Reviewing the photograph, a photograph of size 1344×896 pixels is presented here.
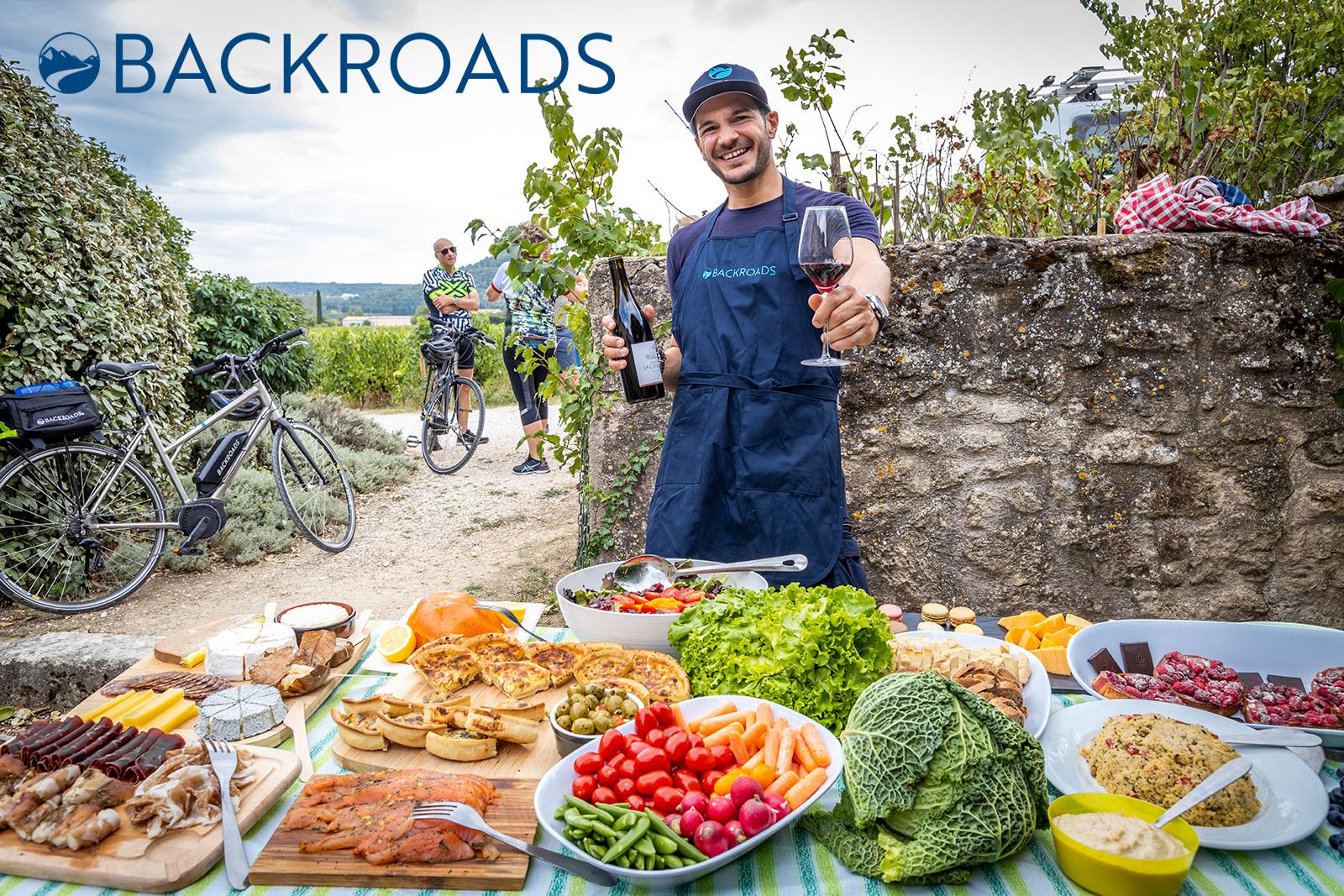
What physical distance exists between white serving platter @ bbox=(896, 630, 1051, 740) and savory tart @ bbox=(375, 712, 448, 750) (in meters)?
1.04

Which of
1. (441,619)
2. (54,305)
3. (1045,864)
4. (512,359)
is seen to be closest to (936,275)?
(441,619)

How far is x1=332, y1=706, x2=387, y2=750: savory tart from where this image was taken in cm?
168

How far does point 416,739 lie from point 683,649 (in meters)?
0.56

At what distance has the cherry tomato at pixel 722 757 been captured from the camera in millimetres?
1427

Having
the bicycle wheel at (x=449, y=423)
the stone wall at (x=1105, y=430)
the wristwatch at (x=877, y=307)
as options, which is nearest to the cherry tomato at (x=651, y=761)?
the wristwatch at (x=877, y=307)

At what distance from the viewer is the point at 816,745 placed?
1.51 m

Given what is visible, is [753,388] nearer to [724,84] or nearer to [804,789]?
[724,84]

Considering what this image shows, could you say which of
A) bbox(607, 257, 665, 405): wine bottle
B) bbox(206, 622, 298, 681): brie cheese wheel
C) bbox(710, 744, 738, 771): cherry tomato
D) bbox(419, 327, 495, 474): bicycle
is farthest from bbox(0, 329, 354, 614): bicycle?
bbox(710, 744, 738, 771): cherry tomato

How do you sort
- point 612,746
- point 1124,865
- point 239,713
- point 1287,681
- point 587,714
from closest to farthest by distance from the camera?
1. point 1124,865
2. point 612,746
3. point 587,714
4. point 239,713
5. point 1287,681

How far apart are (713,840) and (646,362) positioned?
5.47ft

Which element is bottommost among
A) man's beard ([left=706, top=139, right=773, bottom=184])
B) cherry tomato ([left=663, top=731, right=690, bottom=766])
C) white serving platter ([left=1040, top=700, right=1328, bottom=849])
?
white serving platter ([left=1040, top=700, right=1328, bottom=849])

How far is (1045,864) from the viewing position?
132 cm

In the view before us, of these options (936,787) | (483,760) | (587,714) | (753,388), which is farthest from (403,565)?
(936,787)

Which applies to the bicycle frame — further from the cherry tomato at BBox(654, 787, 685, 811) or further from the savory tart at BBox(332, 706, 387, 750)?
the cherry tomato at BBox(654, 787, 685, 811)
